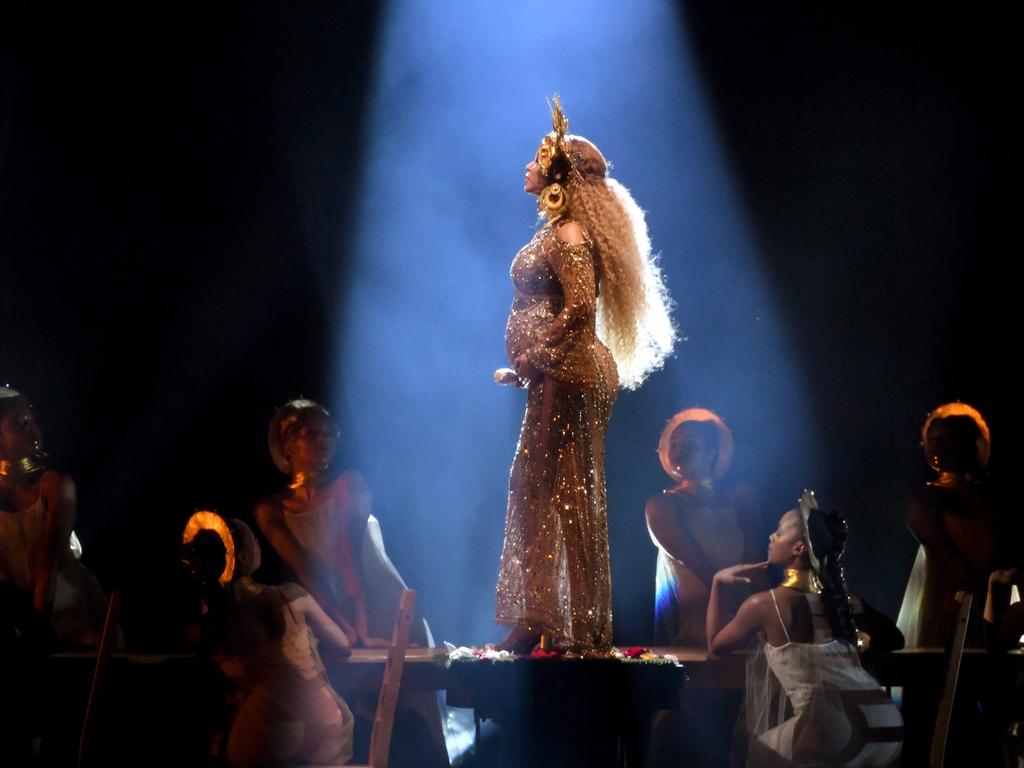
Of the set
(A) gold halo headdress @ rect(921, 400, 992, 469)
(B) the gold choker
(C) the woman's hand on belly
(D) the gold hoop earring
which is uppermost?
(D) the gold hoop earring

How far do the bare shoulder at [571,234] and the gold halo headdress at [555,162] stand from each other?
7 centimetres

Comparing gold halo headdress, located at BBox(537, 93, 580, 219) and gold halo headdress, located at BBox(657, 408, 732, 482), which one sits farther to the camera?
gold halo headdress, located at BBox(657, 408, 732, 482)

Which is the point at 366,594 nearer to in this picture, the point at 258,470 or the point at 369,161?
the point at 258,470

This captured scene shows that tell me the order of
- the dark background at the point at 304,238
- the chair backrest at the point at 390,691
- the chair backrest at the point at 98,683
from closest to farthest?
the chair backrest at the point at 390,691
the chair backrest at the point at 98,683
the dark background at the point at 304,238

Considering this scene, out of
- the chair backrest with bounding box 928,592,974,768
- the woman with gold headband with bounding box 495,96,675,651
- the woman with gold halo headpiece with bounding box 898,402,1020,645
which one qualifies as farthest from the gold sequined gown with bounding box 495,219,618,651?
the woman with gold halo headpiece with bounding box 898,402,1020,645

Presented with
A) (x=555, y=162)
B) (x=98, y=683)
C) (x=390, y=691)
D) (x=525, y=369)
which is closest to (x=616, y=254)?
(x=555, y=162)

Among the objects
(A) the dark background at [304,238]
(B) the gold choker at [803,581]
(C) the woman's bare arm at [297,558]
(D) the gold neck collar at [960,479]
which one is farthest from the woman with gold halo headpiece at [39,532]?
(D) the gold neck collar at [960,479]

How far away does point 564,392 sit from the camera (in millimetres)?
4660

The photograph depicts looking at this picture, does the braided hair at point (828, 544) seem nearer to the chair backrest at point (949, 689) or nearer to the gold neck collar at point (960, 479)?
the chair backrest at point (949, 689)

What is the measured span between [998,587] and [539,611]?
2161 mm

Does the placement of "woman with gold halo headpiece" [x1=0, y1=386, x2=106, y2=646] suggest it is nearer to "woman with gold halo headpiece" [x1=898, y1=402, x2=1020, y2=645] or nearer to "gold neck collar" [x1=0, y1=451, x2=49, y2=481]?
"gold neck collar" [x1=0, y1=451, x2=49, y2=481]

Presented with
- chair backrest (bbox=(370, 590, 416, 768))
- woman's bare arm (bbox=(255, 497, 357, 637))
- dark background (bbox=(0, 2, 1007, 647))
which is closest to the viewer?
chair backrest (bbox=(370, 590, 416, 768))

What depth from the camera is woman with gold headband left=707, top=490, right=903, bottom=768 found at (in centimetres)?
423

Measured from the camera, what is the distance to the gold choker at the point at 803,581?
456 cm
